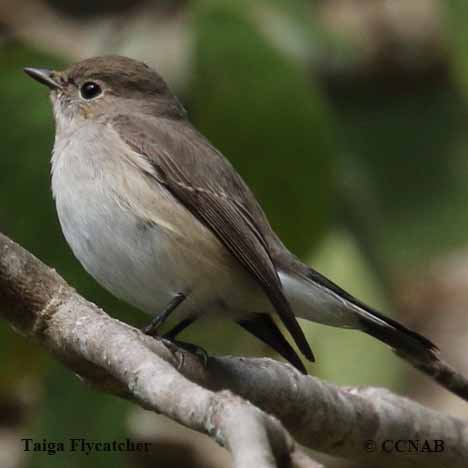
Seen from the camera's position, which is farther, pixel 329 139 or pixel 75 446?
pixel 329 139

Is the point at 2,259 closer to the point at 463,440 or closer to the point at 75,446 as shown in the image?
the point at 75,446

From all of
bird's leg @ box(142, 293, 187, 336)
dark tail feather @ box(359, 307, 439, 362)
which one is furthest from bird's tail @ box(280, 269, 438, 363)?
bird's leg @ box(142, 293, 187, 336)

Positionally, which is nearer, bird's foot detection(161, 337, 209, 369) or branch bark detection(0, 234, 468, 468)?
branch bark detection(0, 234, 468, 468)

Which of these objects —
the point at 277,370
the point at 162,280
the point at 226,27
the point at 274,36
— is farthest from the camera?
the point at 274,36

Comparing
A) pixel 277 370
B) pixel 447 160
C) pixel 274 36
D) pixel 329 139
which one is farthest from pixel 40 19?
pixel 277 370

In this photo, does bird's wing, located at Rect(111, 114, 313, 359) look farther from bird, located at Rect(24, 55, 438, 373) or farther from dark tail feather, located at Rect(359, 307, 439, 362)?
dark tail feather, located at Rect(359, 307, 439, 362)

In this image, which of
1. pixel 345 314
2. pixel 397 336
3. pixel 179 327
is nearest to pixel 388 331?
pixel 397 336

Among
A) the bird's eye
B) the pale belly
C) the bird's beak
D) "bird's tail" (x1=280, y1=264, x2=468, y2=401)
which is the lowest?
the pale belly
